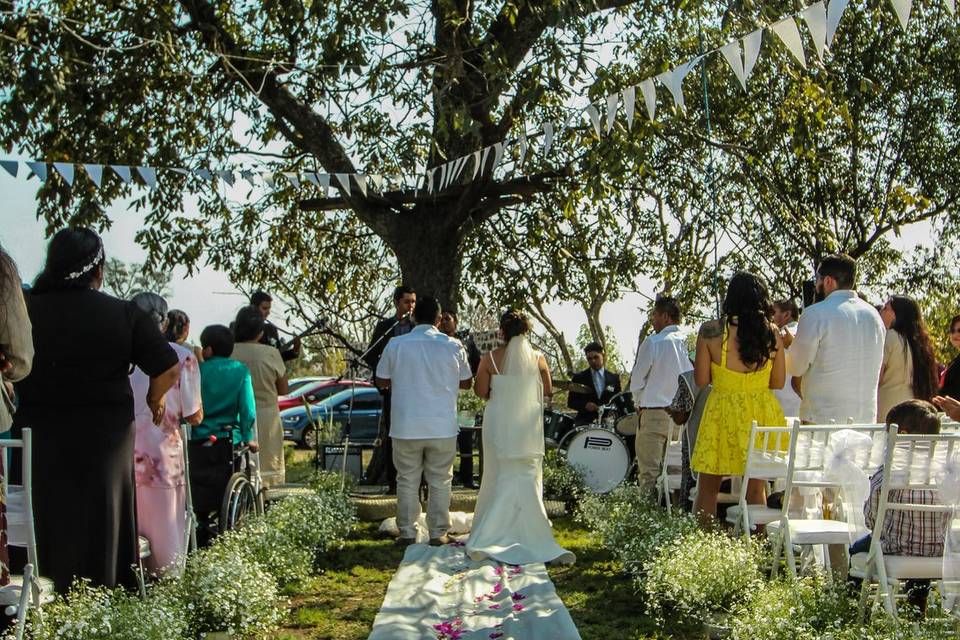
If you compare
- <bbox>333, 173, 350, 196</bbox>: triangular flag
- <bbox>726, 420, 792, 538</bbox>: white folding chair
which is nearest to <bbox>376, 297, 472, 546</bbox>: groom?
<bbox>333, 173, 350, 196</bbox>: triangular flag

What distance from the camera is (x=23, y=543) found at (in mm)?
4832

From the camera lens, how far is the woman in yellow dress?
7203 mm

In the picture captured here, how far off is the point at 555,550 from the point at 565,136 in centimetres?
471

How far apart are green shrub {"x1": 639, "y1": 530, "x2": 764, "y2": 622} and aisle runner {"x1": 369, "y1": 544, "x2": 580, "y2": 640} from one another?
1.90 feet

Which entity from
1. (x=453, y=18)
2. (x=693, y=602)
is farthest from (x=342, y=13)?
(x=693, y=602)

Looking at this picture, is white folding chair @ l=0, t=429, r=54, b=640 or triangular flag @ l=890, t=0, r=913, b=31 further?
triangular flag @ l=890, t=0, r=913, b=31

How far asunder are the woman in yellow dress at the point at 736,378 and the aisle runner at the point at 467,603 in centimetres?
122

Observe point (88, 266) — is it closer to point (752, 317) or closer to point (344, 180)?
point (752, 317)

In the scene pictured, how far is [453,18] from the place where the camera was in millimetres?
11156

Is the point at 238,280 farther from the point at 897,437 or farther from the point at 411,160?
the point at 897,437

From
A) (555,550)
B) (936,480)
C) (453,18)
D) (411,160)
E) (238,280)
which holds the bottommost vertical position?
(555,550)

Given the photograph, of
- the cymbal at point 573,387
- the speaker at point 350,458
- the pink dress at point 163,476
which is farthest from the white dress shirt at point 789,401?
the speaker at point 350,458

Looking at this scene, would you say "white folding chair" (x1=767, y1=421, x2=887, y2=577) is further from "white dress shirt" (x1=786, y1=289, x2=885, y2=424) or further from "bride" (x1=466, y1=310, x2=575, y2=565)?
"bride" (x1=466, y1=310, x2=575, y2=565)

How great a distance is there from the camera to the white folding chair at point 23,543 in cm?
441
